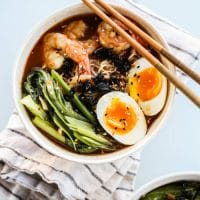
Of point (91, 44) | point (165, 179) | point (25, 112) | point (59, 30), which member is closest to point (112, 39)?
point (91, 44)

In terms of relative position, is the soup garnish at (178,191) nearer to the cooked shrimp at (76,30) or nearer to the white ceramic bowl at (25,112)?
the white ceramic bowl at (25,112)

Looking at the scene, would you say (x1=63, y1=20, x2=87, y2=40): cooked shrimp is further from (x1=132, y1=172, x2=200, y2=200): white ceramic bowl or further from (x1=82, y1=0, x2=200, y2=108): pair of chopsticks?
(x1=132, y1=172, x2=200, y2=200): white ceramic bowl

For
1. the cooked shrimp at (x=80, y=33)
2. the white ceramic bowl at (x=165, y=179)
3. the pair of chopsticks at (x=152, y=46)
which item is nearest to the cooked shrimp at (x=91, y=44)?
the cooked shrimp at (x=80, y=33)

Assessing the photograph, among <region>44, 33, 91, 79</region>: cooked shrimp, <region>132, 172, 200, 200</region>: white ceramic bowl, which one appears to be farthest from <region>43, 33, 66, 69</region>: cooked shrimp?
<region>132, 172, 200, 200</region>: white ceramic bowl

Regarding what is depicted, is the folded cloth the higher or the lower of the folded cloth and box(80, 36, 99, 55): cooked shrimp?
the lower

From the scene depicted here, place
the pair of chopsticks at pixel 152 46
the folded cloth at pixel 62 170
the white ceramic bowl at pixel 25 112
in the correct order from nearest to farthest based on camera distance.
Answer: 1. the pair of chopsticks at pixel 152 46
2. the white ceramic bowl at pixel 25 112
3. the folded cloth at pixel 62 170

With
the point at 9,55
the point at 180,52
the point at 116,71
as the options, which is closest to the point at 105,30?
the point at 116,71
